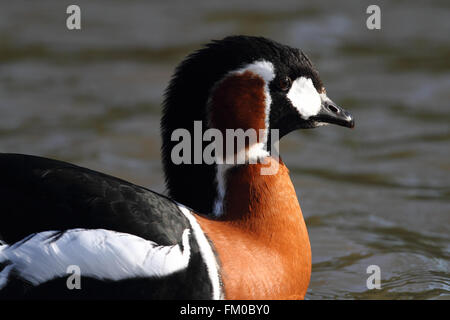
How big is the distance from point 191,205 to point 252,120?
2.19 ft

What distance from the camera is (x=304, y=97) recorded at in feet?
18.0

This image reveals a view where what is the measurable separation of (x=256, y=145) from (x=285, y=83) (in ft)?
1.42

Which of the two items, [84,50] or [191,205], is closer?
[191,205]

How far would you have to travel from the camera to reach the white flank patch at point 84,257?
4.57 metres

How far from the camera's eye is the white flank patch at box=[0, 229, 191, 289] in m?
4.57

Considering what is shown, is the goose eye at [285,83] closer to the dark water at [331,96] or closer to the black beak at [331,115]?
the black beak at [331,115]

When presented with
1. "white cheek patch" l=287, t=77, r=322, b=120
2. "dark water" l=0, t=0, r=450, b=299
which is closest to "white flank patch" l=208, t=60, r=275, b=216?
"white cheek patch" l=287, t=77, r=322, b=120

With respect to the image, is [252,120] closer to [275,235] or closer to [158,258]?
[275,235]

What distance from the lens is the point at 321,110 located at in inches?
220

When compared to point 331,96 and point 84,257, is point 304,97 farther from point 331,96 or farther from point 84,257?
point 331,96

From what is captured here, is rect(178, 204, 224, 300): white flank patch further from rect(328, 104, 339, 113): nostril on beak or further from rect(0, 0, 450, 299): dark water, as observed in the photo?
rect(0, 0, 450, 299): dark water

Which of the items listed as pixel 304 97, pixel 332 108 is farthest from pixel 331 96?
pixel 304 97
